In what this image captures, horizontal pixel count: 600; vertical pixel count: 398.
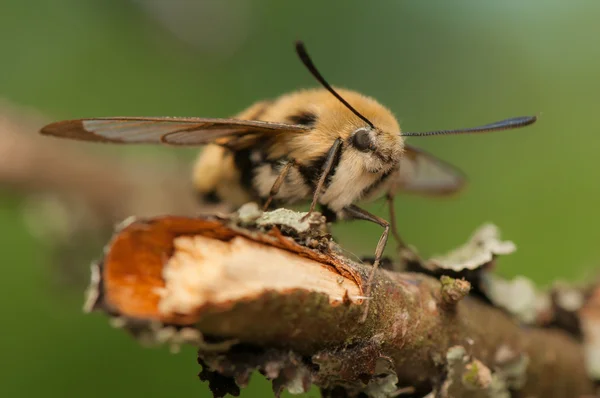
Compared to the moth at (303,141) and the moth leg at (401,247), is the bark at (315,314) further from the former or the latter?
the moth at (303,141)

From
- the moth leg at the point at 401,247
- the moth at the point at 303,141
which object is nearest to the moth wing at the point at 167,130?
the moth at the point at 303,141

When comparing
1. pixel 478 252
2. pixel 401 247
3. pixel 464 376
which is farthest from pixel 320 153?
pixel 464 376

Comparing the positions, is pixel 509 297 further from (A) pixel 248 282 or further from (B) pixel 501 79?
(B) pixel 501 79

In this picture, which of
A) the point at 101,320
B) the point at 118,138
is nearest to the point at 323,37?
the point at 101,320

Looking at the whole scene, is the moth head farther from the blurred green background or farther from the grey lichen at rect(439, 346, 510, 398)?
the grey lichen at rect(439, 346, 510, 398)

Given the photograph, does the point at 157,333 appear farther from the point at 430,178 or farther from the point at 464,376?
the point at 430,178
